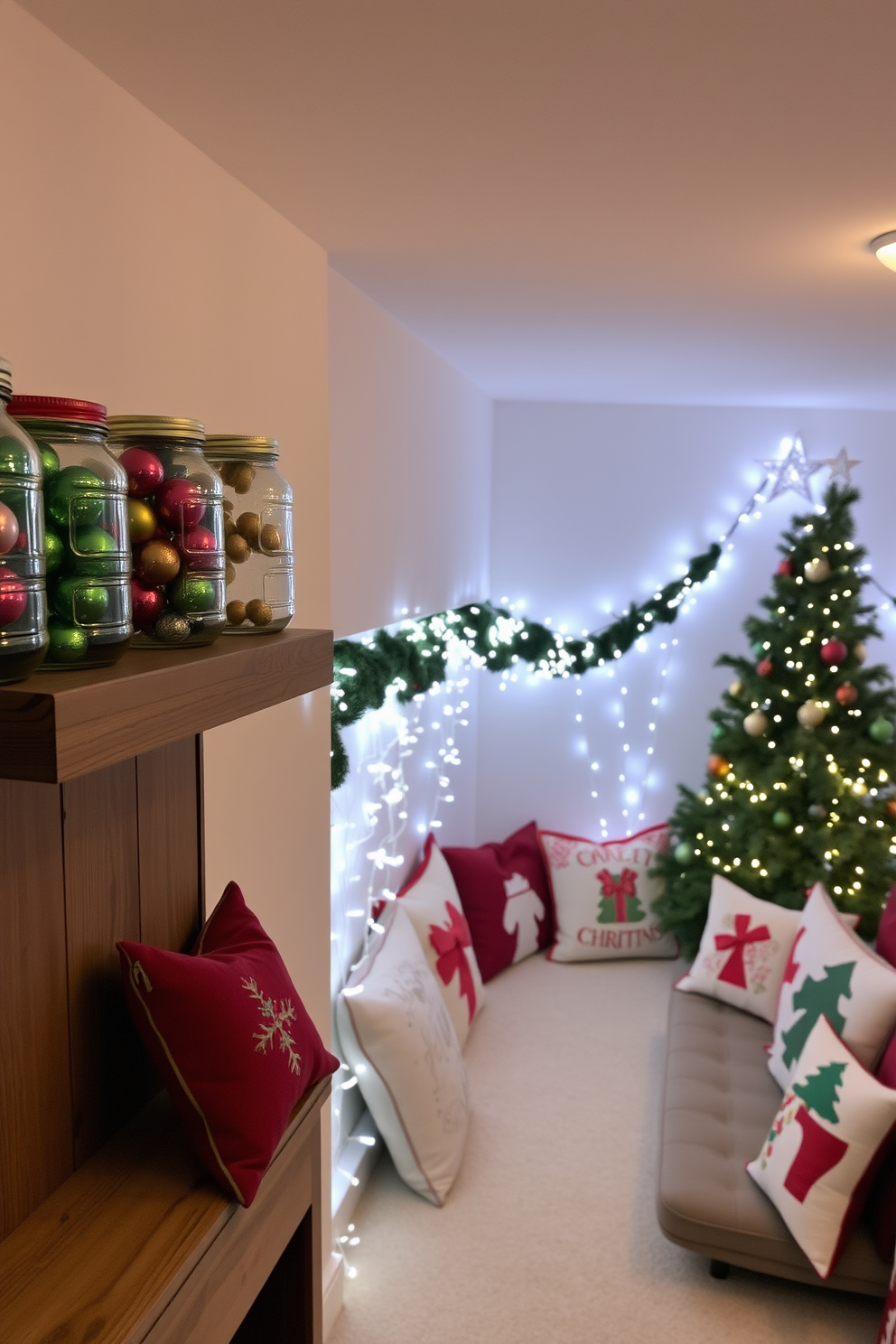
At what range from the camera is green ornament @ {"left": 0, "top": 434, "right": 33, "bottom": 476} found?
695 mm

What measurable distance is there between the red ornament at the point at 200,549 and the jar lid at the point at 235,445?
0.50ft

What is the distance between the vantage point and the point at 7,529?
0.68 m

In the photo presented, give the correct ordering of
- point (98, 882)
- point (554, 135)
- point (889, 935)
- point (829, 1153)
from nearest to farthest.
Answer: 1. point (98, 882)
2. point (554, 135)
3. point (829, 1153)
4. point (889, 935)

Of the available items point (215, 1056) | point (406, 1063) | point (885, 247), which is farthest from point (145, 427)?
point (406, 1063)

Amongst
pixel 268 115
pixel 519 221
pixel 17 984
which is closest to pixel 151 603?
pixel 17 984

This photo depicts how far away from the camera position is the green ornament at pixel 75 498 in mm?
780

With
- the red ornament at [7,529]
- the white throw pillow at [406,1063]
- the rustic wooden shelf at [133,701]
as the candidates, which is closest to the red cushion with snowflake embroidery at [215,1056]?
the rustic wooden shelf at [133,701]

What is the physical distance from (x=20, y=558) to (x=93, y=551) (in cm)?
9

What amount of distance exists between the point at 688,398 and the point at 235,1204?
3664mm

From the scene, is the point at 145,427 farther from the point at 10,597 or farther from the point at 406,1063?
the point at 406,1063

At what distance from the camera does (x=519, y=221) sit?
1724 mm

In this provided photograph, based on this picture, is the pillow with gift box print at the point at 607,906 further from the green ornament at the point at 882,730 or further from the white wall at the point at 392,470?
the white wall at the point at 392,470

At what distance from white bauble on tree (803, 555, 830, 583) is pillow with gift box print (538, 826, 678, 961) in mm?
1267

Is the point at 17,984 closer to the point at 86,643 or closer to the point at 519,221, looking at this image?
the point at 86,643
